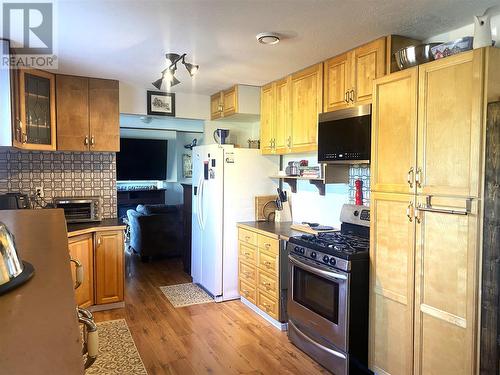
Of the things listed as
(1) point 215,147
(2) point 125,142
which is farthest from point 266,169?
(2) point 125,142

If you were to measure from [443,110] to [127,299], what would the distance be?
11.8ft

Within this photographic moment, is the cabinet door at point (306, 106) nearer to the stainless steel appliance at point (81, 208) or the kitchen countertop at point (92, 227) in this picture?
the kitchen countertop at point (92, 227)

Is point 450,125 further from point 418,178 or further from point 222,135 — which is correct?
point 222,135

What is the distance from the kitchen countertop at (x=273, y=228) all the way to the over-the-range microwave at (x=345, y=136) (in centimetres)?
73

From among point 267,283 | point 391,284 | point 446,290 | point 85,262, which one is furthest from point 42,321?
point 85,262

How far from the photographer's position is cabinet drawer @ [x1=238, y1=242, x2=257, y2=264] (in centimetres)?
385

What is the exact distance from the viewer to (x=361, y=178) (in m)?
3.26

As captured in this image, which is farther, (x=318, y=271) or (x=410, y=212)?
(x=318, y=271)

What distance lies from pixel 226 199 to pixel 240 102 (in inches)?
42.4

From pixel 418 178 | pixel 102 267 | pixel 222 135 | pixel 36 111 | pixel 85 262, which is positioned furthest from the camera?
pixel 222 135

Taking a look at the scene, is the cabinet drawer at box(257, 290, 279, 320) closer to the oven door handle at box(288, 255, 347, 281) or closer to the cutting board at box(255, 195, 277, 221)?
the oven door handle at box(288, 255, 347, 281)

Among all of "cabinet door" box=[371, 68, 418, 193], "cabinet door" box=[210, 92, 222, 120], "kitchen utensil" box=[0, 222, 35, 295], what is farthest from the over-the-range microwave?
"kitchen utensil" box=[0, 222, 35, 295]

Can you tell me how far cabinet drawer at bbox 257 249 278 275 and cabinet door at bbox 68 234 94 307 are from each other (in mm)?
1655

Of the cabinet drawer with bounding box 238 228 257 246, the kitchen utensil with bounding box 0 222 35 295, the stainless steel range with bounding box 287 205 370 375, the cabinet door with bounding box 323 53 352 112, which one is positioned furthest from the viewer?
the cabinet drawer with bounding box 238 228 257 246
